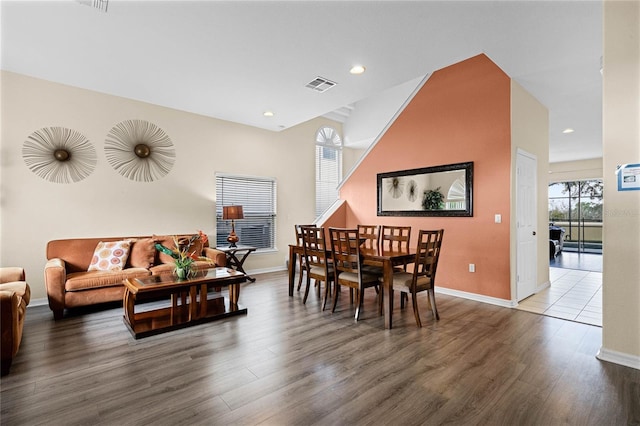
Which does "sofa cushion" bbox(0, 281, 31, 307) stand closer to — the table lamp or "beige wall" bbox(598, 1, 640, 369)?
the table lamp

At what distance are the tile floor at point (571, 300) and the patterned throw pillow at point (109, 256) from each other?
5.30m

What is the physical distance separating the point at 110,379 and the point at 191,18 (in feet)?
9.87

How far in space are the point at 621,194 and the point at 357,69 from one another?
2774 millimetres

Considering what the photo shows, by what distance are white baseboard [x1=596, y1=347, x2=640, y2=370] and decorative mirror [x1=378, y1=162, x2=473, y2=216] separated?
219 cm

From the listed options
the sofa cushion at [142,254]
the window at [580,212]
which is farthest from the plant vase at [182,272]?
the window at [580,212]

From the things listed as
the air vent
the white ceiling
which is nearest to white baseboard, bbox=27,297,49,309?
the white ceiling

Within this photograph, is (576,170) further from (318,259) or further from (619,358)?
(318,259)

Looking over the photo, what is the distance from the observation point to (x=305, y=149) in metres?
7.11

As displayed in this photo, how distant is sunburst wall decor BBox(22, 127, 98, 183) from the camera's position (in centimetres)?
405

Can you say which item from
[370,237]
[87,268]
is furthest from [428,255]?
[87,268]

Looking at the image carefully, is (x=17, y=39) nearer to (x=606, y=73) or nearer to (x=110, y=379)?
(x=110, y=379)

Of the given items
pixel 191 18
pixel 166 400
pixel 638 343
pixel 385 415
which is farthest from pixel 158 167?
pixel 638 343

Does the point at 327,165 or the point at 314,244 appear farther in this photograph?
the point at 327,165

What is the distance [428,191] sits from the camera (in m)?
4.93
